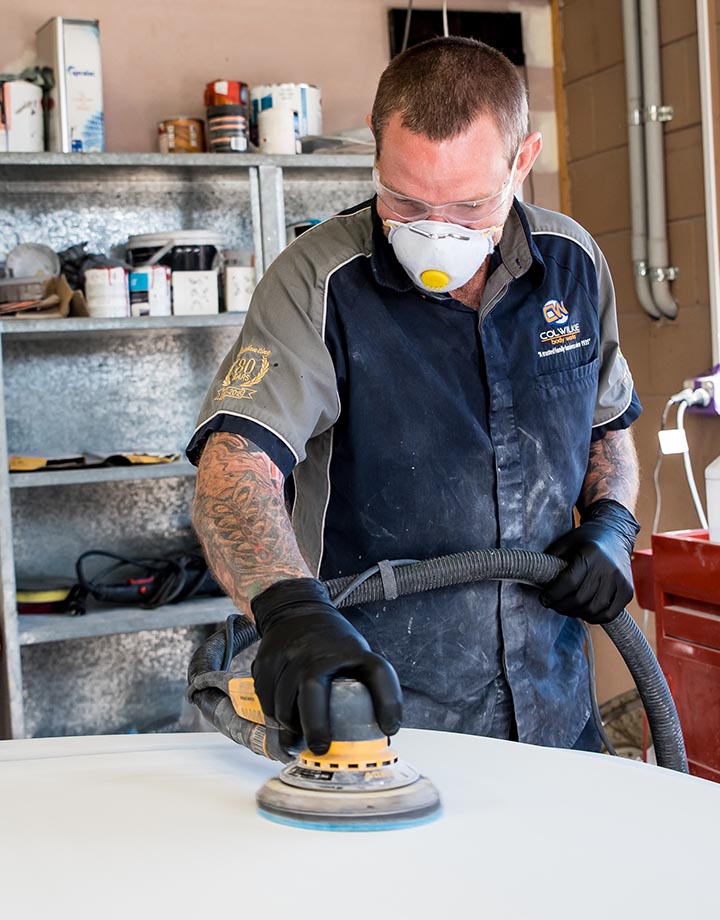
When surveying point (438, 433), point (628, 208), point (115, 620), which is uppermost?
point (628, 208)

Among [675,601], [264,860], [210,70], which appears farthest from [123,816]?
[210,70]

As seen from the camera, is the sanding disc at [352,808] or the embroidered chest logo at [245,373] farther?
the embroidered chest logo at [245,373]

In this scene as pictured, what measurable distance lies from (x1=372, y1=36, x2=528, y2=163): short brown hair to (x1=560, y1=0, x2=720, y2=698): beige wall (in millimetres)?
1771

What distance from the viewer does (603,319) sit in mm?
1637

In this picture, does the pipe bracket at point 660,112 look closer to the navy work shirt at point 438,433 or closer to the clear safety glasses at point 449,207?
the navy work shirt at point 438,433

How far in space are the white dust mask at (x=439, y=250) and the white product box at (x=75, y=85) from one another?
1870 mm

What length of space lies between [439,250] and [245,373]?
266mm

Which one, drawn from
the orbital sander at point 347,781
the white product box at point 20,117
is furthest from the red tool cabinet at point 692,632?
the white product box at point 20,117

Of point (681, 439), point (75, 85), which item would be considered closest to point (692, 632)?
point (681, 439)

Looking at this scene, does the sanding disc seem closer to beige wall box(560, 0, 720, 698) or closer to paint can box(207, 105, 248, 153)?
beige wall box(560, 0, 720, 698)

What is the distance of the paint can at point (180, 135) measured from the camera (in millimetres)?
3168

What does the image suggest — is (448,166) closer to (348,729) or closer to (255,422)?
(255,422)

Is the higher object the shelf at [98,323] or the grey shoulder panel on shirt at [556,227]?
the shelf at [98,323]

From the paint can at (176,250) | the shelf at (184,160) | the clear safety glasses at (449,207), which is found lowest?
the clear safety glasses at (449,207)
